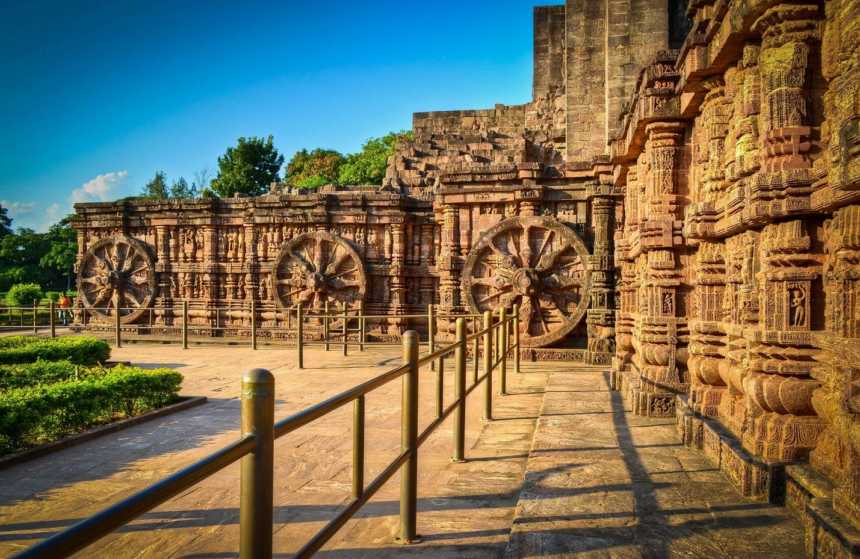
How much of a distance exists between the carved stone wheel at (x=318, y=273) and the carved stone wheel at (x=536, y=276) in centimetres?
376

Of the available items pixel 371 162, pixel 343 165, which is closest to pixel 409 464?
pixel 371 162

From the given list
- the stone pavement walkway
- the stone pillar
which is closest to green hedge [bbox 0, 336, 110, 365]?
the stone pavement walkway

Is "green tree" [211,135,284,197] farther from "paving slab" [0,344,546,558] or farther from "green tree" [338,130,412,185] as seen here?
"paving slab" [0,344,546,558]

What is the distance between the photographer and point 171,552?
129 inches

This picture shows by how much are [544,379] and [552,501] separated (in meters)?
5.56

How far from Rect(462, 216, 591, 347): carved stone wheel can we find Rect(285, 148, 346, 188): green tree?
2635 centimetres

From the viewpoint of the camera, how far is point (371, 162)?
1351 inches

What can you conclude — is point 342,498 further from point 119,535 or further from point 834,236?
point 834,236

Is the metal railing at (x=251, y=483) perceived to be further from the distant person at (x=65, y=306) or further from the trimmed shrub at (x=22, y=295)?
the trimmed shrub at (x=22, y=295)

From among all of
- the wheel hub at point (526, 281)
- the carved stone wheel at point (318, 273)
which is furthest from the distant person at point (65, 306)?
the wheel hub at point (526, 281)

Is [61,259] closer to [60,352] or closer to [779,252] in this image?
[60,352]

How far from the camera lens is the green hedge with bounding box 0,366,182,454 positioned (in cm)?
533

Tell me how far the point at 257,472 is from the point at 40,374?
25.3 feet

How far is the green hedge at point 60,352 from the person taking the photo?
32.3 ft
